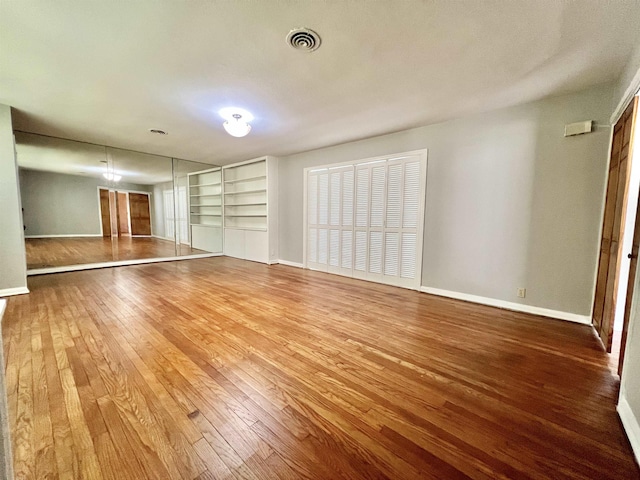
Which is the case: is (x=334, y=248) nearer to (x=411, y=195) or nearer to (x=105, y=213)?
(x=411, y=195)

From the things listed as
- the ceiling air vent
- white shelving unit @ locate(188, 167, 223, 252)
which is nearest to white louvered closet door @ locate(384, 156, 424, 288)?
the ceiling air vent

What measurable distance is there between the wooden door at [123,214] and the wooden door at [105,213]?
225mm

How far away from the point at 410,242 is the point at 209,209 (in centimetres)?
612

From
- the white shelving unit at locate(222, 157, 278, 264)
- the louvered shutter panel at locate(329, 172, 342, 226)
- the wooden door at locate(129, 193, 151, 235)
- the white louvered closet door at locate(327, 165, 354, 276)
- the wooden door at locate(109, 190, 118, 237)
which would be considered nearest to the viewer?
the white louvered closet door at locate(327, 165, 354, 276)

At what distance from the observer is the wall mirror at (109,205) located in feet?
A: 17.6

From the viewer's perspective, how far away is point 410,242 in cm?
412

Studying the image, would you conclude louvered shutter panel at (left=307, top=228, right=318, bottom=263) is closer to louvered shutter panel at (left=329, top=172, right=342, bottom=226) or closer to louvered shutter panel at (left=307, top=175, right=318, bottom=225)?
louvered shutter panel at (left=307, top=175, right=318, bottom=225)

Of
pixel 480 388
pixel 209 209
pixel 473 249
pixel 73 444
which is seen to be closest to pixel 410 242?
pixel 473 249

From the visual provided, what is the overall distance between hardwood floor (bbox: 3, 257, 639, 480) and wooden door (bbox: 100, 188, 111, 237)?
3.92 metres

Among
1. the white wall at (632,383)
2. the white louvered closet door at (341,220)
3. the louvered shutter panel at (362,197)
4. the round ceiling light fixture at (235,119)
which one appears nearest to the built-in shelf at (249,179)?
the white louvered closet door at (341,220)

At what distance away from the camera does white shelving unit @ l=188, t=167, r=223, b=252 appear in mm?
7516

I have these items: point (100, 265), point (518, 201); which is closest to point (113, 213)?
point (100, 265)

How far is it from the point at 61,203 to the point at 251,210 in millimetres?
4427

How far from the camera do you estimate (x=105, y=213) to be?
6.65 m
